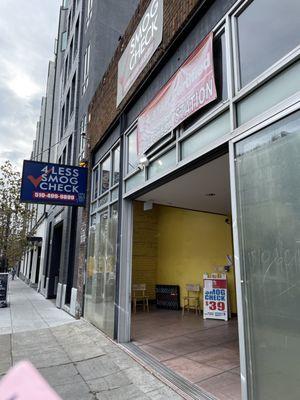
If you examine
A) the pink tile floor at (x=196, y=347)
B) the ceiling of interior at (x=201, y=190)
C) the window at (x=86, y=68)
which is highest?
the window at (x=86, y=68)

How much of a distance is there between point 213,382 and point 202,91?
4032 mm

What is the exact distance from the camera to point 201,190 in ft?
21.7

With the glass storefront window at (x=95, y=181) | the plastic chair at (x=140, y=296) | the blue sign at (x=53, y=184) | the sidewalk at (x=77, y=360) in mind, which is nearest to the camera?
the sidewalk at (x=77, y=360)

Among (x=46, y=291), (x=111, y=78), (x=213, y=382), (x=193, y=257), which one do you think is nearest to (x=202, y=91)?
(x=213, y=382)

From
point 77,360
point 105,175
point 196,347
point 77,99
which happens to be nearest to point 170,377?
point 196,347

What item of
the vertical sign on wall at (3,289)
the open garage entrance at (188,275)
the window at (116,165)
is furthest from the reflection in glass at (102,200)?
the vertical sign on wall at (3,289)

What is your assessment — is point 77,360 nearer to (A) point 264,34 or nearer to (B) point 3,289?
(A) point 264,34

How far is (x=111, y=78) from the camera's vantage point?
28.8ft

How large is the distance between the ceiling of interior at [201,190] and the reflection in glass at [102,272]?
1.29 m

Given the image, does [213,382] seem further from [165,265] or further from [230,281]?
[165,265]

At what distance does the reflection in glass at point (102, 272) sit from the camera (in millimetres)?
7297

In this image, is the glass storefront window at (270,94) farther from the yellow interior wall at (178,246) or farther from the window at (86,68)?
the window at (86,68)

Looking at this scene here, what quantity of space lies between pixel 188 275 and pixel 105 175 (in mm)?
4362

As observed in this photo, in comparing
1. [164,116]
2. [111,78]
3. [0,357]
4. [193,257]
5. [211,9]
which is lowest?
[0,357]
